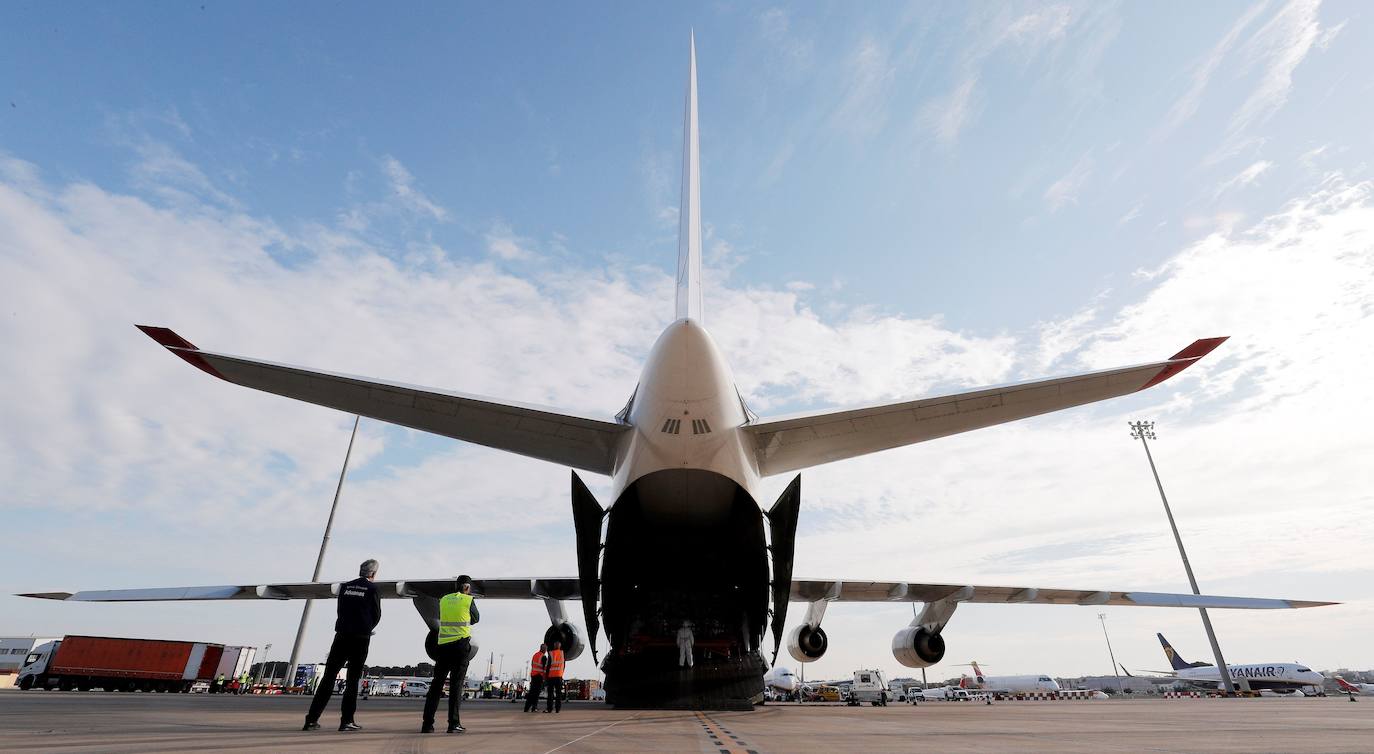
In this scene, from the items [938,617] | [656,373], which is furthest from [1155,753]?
[938,617]

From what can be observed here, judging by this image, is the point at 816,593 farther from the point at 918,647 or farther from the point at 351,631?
the point at 351,631

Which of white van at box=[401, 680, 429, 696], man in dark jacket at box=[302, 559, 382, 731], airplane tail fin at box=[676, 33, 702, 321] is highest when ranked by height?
airplane tail fin at box=[676, 33, 702, 321]

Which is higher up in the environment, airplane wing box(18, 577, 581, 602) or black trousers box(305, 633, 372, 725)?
airplane wing box(18, 577, 581, 602)

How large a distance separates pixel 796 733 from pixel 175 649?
35.2 meters

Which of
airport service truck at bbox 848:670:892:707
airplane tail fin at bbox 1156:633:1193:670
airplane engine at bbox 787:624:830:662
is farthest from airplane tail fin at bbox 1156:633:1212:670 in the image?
airplane engine at bbox 787:624:830:662

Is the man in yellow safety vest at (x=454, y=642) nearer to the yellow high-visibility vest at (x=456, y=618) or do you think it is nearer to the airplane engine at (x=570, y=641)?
the yellow high-visibility vest at (x=456, y=618)

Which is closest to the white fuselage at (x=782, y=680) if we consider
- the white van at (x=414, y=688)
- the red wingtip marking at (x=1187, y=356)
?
the white van at (x=414, y=688)

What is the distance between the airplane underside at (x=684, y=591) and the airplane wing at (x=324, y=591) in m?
2.42

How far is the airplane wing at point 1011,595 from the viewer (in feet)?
51.3

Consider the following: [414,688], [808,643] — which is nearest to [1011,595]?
[808,643]

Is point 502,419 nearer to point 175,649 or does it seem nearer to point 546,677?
point 546,677

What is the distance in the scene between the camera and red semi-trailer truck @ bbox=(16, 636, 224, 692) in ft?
95.2

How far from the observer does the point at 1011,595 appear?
55.0 ft

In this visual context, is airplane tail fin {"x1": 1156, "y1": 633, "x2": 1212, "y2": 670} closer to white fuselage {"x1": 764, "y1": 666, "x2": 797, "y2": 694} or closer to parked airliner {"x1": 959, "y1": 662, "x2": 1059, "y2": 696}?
parked airliner {"x1": 959, "y1": 662, "x2": 1059, "y2": 696}
